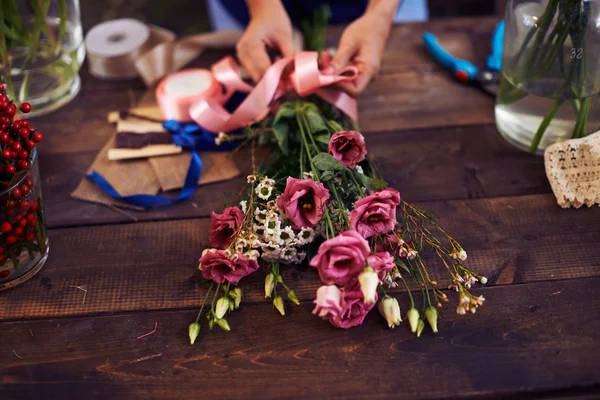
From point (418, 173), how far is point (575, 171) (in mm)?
223

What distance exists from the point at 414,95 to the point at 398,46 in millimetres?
165

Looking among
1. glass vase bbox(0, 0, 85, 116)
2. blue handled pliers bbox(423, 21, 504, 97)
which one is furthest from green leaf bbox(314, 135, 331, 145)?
glass vase bbox(0, 0, 85, 116)

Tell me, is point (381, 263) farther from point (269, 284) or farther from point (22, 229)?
point (22, 229)

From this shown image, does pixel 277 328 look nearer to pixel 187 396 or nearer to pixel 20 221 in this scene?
pixel 187 396

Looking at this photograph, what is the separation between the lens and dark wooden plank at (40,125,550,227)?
94 centimetres

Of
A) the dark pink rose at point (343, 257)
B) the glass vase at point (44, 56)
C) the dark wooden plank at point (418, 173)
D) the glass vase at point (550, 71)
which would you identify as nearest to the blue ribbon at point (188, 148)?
the dark wooden plank at point (418, 173)

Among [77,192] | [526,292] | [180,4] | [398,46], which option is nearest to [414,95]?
[398,46]

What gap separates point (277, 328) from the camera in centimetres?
76

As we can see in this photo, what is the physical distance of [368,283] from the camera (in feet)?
2.20

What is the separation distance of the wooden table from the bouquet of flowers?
0.08 feet

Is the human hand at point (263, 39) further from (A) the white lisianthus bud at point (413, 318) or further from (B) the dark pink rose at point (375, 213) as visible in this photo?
(A) the white lisianthus bud at point (413, 318)

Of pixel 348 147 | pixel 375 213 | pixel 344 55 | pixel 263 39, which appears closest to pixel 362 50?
pixel 344 55

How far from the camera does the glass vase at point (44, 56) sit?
3.51 ft

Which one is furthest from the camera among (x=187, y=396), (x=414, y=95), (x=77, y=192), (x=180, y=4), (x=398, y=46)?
(x=180, y=4)
